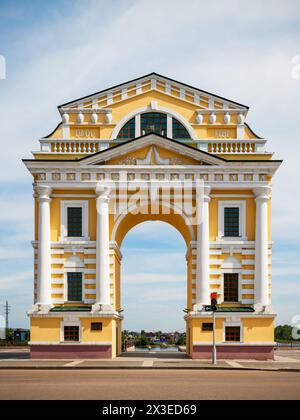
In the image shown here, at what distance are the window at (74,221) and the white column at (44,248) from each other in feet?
5.22

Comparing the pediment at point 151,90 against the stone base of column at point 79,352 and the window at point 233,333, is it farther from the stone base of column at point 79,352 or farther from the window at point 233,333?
the stone base of column at point 79,352

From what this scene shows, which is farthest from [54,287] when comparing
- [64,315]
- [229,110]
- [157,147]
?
Answer: [229,110]

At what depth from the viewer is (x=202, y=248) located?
43.8 m

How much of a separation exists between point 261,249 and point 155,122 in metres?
11.7

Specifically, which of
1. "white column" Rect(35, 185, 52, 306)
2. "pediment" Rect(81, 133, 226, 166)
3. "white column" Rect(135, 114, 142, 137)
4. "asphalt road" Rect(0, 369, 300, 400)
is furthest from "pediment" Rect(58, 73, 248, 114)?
"asphalt road" Rect(0, 369, 300, 400)

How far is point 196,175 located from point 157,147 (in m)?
3.24

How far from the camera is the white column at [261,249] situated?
143ft

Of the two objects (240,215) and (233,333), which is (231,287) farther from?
(240,215)

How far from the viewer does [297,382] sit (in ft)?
81.3

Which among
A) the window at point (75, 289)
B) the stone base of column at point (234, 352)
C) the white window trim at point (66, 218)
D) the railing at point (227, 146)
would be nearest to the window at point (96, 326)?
the window at point (75, 289)

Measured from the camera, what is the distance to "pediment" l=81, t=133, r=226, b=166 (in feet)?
144

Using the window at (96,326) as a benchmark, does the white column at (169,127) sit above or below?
above

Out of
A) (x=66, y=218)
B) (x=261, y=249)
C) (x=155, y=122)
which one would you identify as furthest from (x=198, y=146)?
(x=66, y=218)

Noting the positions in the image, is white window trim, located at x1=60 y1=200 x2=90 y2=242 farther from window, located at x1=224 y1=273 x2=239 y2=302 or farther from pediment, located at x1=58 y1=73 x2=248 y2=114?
window, located at x1=224 y1=273 x2=239 y2=302
